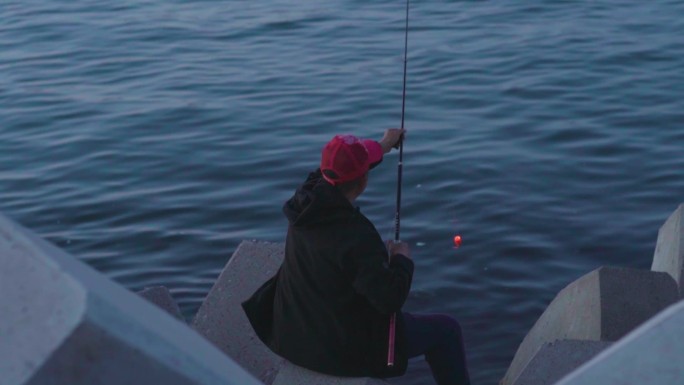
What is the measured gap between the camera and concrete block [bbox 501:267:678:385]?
482 cm

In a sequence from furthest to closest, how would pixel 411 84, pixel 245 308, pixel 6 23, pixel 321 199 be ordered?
1. pixel 6 23
2. pixel 411 84
3. pixel 245 308
4. pixel 321 199

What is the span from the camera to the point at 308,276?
4047 mm

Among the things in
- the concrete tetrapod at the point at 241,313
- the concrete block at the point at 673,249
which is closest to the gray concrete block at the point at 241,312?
the concrete tetrapod at the point at 241,313

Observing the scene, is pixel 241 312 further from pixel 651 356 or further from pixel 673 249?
pixel 651 356

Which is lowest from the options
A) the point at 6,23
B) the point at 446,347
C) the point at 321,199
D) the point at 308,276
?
the point at 6,23

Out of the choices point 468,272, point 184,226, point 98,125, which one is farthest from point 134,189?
point 468,272

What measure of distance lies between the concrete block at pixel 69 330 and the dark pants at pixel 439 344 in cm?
271

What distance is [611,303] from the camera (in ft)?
16.1

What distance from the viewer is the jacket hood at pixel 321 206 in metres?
3.94

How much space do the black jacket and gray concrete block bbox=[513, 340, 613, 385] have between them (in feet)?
1.63

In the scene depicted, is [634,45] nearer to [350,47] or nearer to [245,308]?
[350,47]

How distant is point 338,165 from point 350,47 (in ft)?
34.3

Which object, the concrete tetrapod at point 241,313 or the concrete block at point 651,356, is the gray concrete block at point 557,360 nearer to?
the concrete tetrapod at point 241,313

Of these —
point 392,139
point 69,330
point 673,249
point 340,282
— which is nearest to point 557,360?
point 340,282
